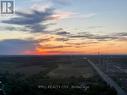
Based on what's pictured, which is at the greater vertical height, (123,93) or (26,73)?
(26,73)

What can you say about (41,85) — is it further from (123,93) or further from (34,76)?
(123,93)

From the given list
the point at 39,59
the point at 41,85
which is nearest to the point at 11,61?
the point at 39,59

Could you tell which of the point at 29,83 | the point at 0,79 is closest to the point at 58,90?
the point at 29,83

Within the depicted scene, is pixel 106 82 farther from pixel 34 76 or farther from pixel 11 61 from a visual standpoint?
pixel 11 61

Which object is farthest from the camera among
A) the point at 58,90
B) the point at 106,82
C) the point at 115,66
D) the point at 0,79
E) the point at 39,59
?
the point at 115,66

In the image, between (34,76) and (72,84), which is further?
(34,76)

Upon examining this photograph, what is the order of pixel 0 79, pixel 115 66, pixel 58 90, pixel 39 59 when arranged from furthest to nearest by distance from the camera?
1. pixel 115 66
2. pixel 39 59
3. pixel 0 79
4. pixel 58 90
